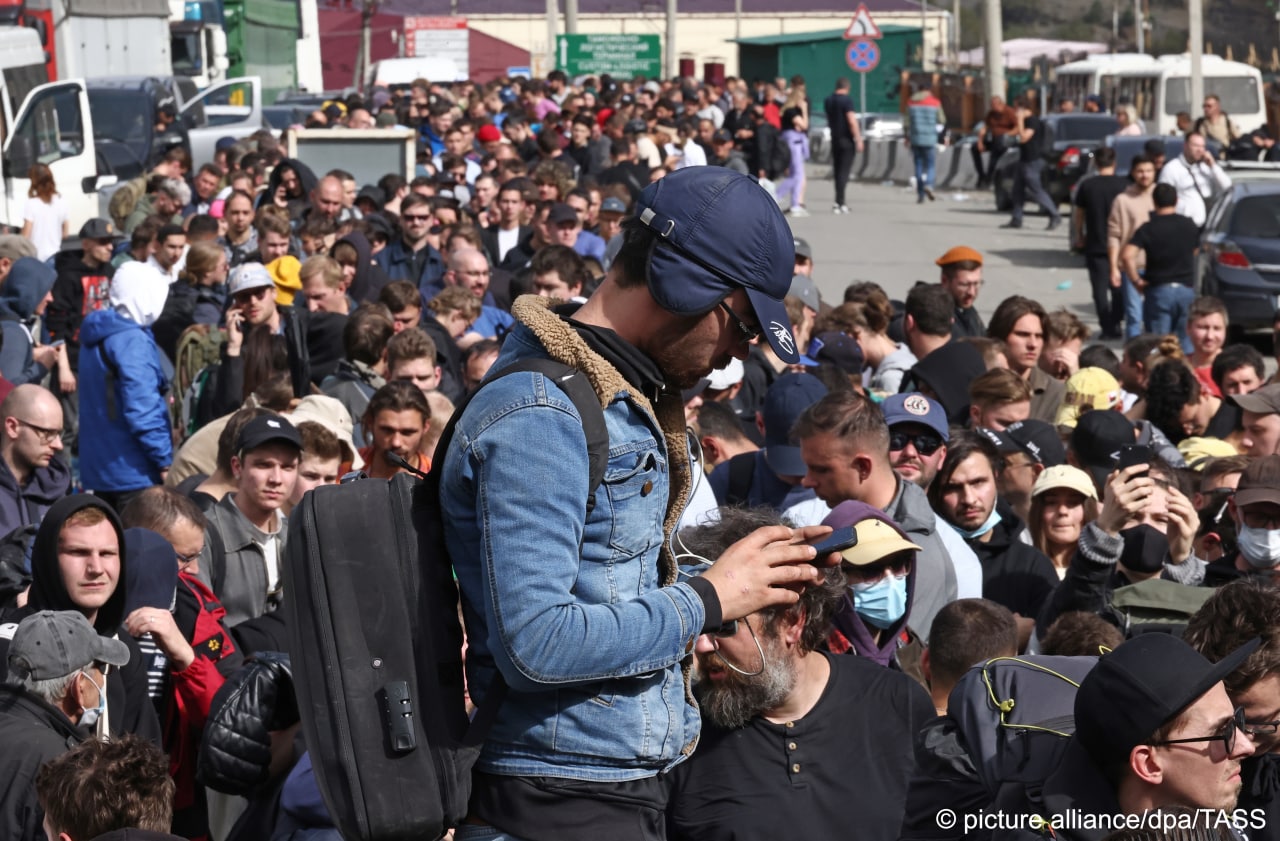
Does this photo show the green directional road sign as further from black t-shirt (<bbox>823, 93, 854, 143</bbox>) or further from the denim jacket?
the denim jacket

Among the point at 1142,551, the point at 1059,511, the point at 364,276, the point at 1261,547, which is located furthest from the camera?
the point at 364,276

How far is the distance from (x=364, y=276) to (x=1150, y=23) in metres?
76.2

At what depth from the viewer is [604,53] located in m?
40.0

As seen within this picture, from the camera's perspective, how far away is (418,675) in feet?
8.99

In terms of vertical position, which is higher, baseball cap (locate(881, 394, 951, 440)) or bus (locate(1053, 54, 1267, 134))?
bus (locate(1053, 54, 1267, 134))

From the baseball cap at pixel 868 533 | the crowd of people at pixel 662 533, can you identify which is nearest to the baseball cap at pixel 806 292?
the crowd of people at pixel 662 533

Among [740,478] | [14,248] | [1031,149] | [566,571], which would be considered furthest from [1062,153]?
[566,571]

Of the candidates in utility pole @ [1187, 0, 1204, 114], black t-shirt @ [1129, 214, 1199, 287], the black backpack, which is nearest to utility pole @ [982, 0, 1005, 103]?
utility pole @ [1187, 0, 1204, 114]

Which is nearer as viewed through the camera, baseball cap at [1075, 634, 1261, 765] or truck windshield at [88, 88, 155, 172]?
baseball cap at [1075, 634, 1261, 765]

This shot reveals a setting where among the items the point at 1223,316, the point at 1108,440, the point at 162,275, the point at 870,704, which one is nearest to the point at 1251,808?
the point at 870,704

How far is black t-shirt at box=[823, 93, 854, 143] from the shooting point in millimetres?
27266

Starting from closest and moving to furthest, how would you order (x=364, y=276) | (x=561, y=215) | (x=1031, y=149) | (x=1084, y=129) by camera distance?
(x=364, y=276)
(x=561, y=215)
(x=1031, y=149)
(x=1084, y=129)

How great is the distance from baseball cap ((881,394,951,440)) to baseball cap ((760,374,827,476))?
0.29 m

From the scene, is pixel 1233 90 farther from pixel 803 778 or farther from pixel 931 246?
pixel 803 778
